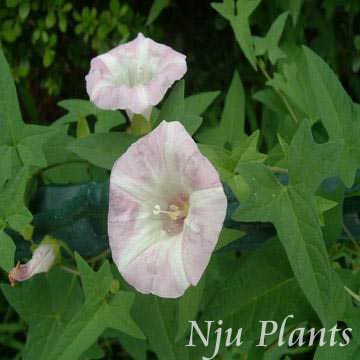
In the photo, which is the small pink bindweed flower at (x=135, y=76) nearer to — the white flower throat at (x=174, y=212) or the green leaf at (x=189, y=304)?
the white flower throat at (x=174, y=212)

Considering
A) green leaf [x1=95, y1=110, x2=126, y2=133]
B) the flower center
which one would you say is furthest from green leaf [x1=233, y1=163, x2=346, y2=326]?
green leaf [x1=95, y1=110, x2=126, y2=133]

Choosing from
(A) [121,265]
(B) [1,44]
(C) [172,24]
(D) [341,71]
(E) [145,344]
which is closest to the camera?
(A) [121,265]

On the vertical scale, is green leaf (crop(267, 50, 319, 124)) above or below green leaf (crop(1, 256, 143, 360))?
above

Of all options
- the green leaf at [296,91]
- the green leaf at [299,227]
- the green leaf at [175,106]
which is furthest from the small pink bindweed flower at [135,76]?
the green leaf at [296,91]

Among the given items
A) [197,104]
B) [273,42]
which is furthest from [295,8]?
[197,104]

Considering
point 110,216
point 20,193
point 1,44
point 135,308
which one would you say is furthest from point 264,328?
point 1,44

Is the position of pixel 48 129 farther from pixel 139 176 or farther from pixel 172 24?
pixel 172 24

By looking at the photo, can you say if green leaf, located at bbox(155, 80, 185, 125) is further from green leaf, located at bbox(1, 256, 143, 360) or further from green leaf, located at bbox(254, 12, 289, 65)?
green leaf, located at bbox(254, 12, 289, 65)
